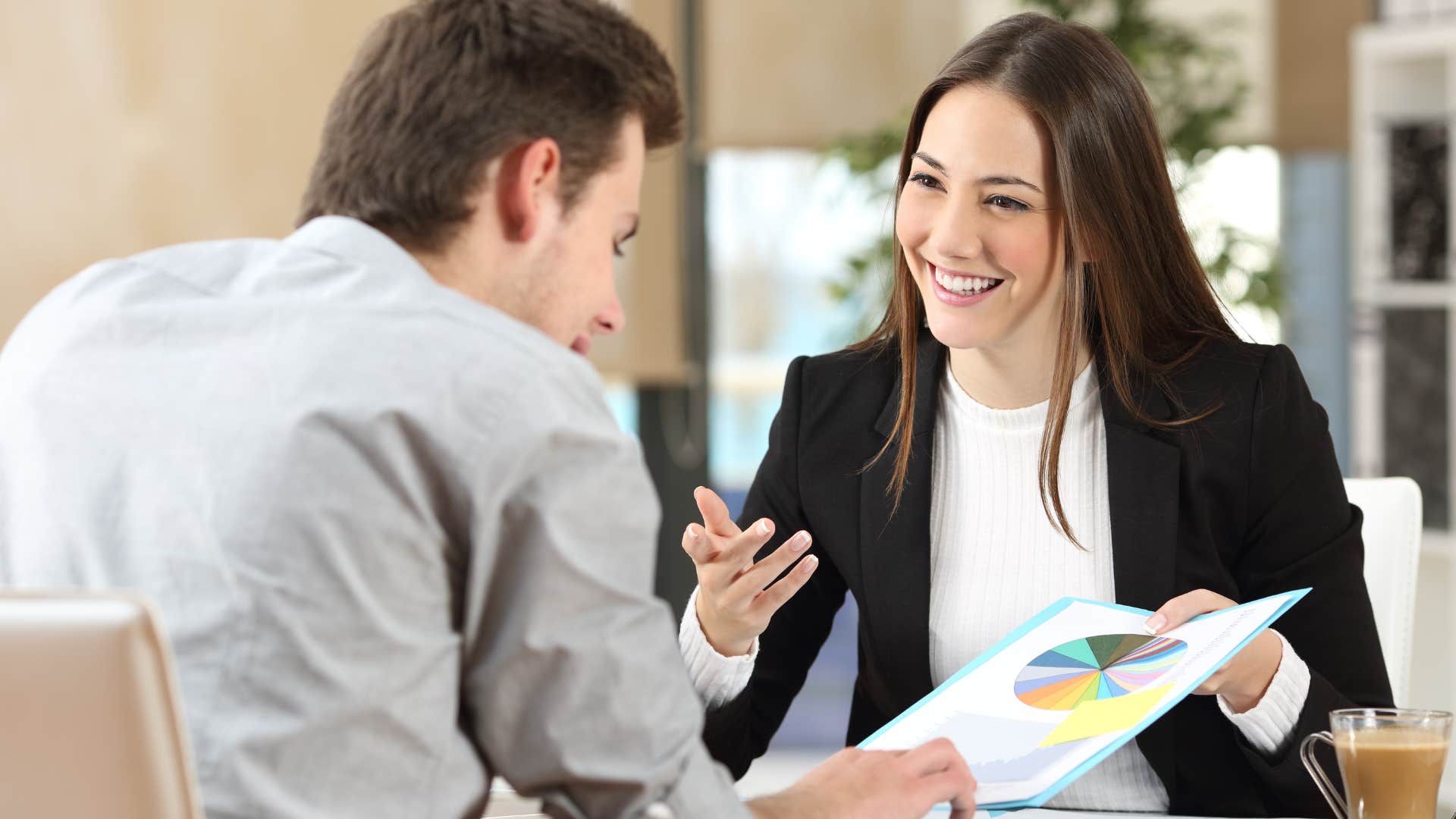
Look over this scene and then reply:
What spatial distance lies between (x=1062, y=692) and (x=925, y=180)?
739 mm

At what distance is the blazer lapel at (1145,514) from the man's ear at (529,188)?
2.94 feet

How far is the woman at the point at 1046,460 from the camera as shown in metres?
1.62

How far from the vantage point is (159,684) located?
801 millimetres

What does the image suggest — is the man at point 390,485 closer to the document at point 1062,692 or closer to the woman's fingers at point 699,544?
the document at point 1062,692

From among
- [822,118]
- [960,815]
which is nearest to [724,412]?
[822,118]

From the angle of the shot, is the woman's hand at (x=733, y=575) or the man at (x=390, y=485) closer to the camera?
the man at (x=390, y=485)

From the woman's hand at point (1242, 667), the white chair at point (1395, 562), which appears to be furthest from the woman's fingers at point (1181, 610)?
the white chair at point (1395, 562)

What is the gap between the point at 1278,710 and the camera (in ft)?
4.77

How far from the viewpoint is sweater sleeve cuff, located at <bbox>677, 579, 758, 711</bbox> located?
1.59 m

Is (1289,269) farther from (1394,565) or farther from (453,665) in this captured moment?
(453,665)

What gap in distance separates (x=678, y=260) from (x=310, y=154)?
3.45 ft

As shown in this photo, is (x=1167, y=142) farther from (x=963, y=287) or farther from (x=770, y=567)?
(x=770, y=567)

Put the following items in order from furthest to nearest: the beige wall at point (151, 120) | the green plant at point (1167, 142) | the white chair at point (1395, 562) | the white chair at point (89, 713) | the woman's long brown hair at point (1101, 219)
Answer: the green plant at point (1167, 142)
the beige wall at point (151, 120)
the white chair at point (1395, 562)
the woman's long brown hair at point (1101, 219)
the white chair at point (89, 713)

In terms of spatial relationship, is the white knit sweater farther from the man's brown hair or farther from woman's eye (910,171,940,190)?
the man's brown hair
